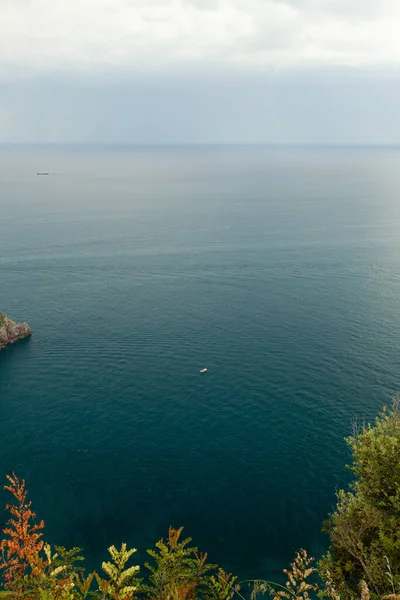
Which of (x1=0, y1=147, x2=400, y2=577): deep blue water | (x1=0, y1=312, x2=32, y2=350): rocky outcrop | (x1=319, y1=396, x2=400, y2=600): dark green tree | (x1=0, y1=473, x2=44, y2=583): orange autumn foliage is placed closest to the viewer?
(x1=0, y1=473, x2=44, y2=583): orange autumn foliage

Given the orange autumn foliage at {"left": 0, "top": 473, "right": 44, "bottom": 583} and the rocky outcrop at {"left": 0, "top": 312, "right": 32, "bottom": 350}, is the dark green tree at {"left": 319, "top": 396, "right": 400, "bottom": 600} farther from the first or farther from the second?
the rocky outcrop at {"left": 0, "top": 312, "right": 32, "bottom": 350}

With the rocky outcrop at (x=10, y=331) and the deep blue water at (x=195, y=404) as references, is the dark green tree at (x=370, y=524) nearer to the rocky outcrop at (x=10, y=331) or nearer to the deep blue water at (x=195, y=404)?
the deep blue water at (x=195, y=404)

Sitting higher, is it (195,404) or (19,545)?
(19,545)

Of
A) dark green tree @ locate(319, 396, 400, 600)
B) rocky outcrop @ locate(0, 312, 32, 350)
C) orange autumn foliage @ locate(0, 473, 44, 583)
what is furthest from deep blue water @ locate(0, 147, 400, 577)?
orange autumn foliage @ locate(0, 473, 44, 583)

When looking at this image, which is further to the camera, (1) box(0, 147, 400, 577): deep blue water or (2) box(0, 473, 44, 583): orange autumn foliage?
(1) box(0, 147, 400, 577): deep blue water

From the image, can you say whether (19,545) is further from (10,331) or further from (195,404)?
(10,331)

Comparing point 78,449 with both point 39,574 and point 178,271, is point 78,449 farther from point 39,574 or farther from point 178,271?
point 178,271

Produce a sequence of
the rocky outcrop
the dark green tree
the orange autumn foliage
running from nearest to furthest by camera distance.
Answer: the orange autumn foliage, the dark green tree, the rocky outcrop

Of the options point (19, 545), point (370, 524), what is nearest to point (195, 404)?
point (370, 524)

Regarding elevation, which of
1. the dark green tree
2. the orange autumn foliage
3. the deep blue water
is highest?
the orange autumn foliage

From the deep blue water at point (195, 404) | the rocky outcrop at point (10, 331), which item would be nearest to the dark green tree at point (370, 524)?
the deep blue water at point (195, 404)
